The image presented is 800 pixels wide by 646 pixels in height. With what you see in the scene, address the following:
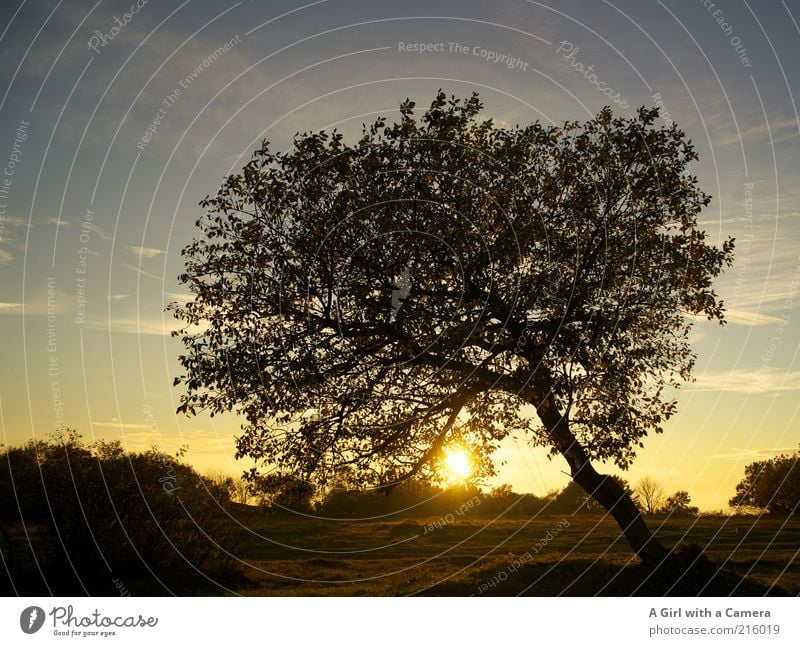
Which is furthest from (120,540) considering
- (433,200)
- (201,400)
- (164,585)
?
(433,200)

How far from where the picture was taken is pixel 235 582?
84.9 feet

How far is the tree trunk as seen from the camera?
2250 cm

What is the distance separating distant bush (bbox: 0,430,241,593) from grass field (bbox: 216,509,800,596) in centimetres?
283

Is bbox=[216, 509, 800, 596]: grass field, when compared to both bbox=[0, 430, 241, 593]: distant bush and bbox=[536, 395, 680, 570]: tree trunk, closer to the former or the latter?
bbox=[536, 395, 680, 570]: tree trunk

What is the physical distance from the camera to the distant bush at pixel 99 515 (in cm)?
2219

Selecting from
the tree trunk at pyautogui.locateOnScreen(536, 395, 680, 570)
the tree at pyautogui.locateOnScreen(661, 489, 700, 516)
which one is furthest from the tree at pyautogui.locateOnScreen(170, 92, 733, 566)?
the tree at pyautogui.locateOnScreen(661, 489, 700, 516)

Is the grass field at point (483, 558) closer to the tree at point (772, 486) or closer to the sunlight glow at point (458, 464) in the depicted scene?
the sunlight glow at point (458, 464)
